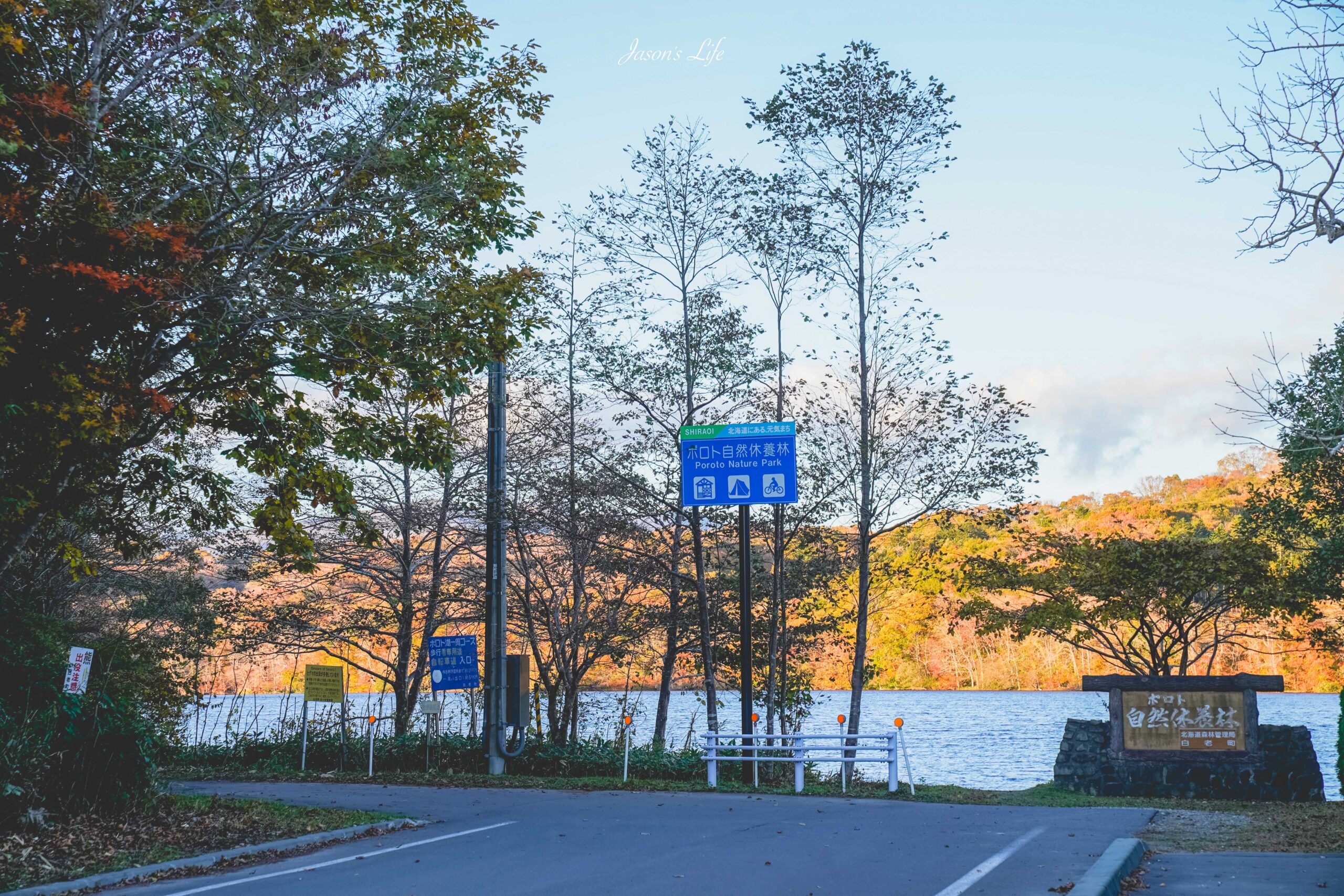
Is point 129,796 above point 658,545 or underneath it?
underneath

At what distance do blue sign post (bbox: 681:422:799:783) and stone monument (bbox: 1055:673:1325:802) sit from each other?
5.71m

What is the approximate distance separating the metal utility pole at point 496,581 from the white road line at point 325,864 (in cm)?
651

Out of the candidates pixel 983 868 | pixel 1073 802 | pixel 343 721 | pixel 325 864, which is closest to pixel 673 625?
pixel 343 721

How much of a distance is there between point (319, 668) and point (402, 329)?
10578 mm

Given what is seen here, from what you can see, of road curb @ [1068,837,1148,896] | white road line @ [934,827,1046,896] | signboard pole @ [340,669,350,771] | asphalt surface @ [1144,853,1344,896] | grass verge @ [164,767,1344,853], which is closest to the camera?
road curb @ [1068,837,1148,896]

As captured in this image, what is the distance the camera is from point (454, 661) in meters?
19.1

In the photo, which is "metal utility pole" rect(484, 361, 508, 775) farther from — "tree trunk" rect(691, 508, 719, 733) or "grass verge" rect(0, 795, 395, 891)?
"grass verge" rect(0, 795, 395, 891)

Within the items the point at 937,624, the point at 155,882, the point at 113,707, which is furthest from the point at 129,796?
the point at 937,624

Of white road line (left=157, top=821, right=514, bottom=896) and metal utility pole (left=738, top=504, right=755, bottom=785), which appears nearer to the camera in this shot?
white road line (left=157, top=821, right=514, bottom=896)

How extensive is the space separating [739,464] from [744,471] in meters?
0.15

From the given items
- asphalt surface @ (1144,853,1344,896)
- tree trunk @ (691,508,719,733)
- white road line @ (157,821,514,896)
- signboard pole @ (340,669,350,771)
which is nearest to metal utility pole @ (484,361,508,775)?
signboard pole @ (340,669,350,771)

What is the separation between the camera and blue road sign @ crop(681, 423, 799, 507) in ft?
59.8

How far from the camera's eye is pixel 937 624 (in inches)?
2530

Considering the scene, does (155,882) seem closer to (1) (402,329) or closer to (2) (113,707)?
(2) (113,707)
